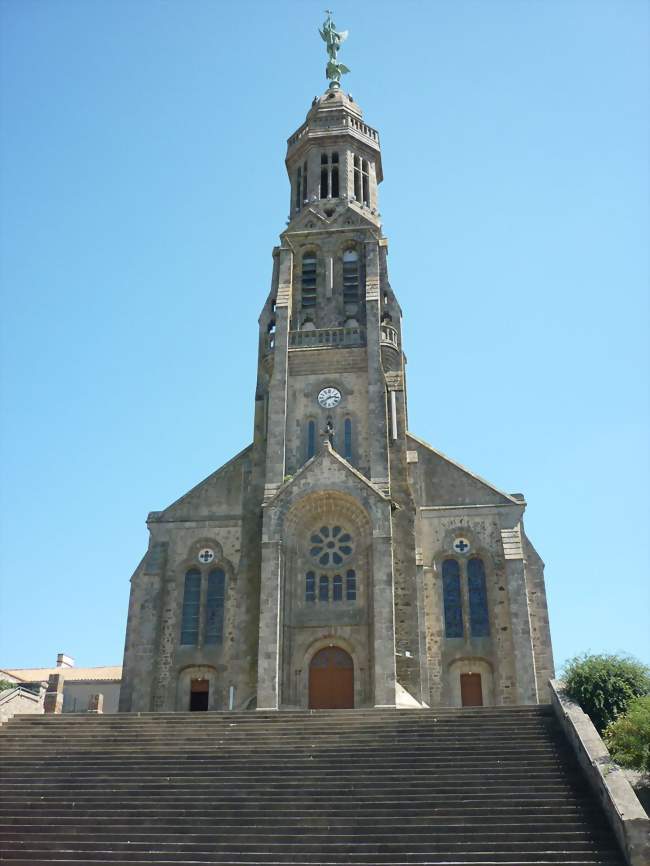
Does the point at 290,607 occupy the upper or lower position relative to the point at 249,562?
lower

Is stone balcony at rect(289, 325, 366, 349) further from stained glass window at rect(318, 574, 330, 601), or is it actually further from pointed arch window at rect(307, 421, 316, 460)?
stained glass window at rect(318, 574, 330, 601)

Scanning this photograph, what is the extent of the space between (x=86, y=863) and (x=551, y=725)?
1137 cm

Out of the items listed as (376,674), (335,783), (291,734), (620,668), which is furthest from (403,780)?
(376,674)

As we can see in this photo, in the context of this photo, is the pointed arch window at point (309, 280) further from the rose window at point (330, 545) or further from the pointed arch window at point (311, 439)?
the rose window at point (330, 545)

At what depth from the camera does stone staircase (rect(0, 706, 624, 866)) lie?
1512 centimetres

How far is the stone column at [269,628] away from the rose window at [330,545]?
1789 millimetres

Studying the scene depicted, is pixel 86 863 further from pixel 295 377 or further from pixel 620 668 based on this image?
pixel 295 377

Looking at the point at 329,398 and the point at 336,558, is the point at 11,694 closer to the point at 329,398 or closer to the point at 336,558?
the point at 336,558

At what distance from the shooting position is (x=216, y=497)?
3469 centimetres

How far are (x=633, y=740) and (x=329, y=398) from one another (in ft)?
64.9

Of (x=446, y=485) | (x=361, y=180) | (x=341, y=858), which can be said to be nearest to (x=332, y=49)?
(x=361, y=180)

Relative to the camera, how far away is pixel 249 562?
1265 inches

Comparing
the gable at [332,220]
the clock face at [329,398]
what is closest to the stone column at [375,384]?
the clock face at [329,398]

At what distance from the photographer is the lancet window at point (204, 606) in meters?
32.2
